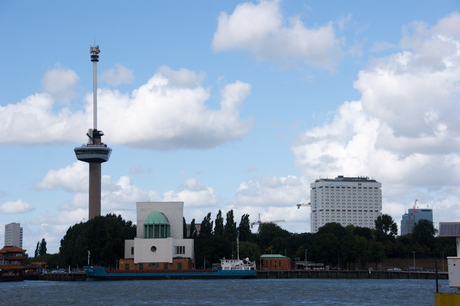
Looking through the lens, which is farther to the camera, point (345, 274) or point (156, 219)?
point (345, 274)

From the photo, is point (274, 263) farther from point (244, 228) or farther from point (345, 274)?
point (345, 274)

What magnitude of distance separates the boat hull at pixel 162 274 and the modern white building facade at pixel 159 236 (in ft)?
20.3

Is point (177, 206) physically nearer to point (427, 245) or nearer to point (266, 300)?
point (266, 300)

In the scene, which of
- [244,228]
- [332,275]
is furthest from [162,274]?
[332,275]

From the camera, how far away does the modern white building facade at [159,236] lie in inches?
5591

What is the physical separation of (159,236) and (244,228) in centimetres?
3344

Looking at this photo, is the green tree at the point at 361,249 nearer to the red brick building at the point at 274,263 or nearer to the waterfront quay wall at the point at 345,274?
the waterfront quay wall at the point at 345,274

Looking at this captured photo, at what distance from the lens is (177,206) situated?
152 m

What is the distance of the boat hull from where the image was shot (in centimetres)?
13375

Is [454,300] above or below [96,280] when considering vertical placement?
above

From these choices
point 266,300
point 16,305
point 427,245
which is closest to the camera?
point 16,305

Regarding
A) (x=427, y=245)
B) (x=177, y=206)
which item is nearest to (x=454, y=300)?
(x=177, y=206)

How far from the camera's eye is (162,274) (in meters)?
136

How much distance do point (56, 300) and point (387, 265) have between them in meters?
133
